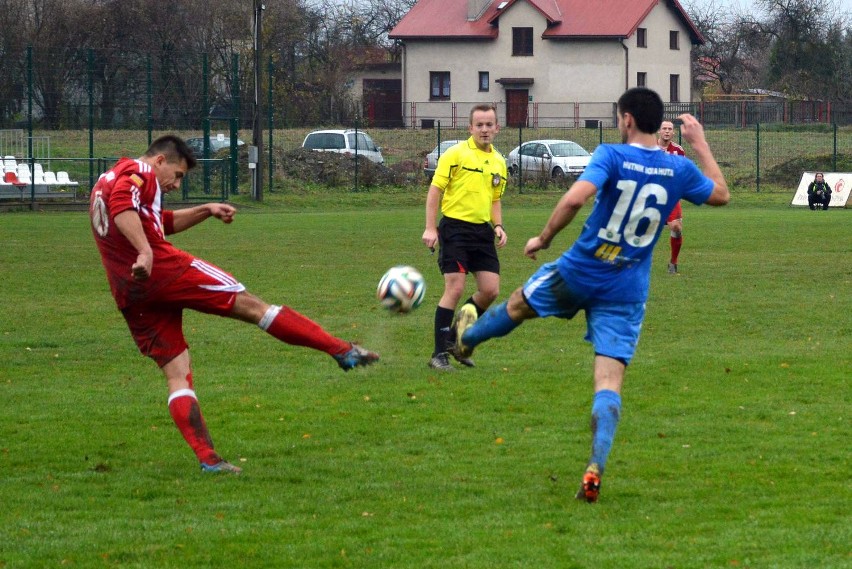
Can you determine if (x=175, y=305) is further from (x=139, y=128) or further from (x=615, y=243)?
(x=139, y=128)

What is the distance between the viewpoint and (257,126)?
31.2 meters

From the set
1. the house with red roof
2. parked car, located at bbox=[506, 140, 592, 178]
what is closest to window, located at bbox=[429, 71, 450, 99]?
the house with red roof

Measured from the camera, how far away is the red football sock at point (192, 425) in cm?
618

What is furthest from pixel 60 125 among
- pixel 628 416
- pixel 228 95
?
pixel 628 416

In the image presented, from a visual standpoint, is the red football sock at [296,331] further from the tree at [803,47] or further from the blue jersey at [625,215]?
the tree at [803,47]

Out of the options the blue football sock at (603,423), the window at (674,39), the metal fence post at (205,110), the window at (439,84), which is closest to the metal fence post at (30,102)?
the metal fence post at (205,110)

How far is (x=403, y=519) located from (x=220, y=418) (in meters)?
2.51

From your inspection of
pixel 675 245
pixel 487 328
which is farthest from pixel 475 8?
pixel 487 328

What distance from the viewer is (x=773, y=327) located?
11.1 metres

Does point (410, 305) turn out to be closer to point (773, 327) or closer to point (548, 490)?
point (548, 490)

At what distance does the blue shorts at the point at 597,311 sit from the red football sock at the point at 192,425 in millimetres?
1786

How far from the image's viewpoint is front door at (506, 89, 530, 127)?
60219mm

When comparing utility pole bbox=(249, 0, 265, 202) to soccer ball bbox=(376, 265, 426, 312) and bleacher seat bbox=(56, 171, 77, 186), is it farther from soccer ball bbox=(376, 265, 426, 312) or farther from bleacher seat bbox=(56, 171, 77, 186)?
soccer ball bbox=(376, 265, 426, 312)

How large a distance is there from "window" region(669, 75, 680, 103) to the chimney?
33.8 ft
